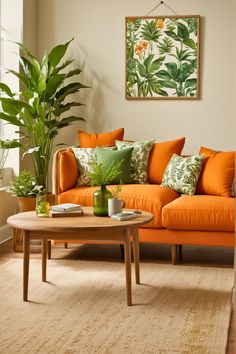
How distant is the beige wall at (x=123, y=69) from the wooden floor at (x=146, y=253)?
3.70ft

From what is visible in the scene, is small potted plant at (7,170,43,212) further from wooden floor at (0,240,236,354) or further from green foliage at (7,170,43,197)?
wooden floor at (0,240,236,354)

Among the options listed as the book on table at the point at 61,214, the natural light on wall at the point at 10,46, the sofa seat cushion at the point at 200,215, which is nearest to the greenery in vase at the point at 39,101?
the natural light on wall at the point at 10,46

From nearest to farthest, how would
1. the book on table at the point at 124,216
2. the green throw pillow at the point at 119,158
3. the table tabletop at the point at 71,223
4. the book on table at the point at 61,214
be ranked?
the table tabletop at the point at 71,223, the book on table at the point at 124,216, the book on table at the point at 61,214, the green throw pillow at the point at 119,158

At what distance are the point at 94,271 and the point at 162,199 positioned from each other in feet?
2.60

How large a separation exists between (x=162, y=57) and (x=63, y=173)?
1619mm

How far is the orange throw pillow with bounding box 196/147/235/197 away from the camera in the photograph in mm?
5070

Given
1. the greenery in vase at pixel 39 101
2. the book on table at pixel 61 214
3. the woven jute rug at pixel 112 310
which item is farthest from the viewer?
the greenery in vase at pixel 39 101

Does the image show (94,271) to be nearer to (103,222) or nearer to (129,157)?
(103,222)

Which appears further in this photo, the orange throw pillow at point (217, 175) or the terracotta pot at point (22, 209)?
the terracotta pot at point (22, 209)

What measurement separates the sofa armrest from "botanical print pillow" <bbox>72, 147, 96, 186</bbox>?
0.28 feet

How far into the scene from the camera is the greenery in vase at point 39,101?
5.48 metres

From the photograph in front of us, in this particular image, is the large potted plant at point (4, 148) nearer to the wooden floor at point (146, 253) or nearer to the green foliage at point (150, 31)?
the wooden floor at point (146, 253)

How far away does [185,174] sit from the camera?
516 cm

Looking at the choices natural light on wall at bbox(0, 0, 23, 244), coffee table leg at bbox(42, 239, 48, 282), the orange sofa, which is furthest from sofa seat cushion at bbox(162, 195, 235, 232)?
natural light on wall at bbox(0, 0, 23, 244)
